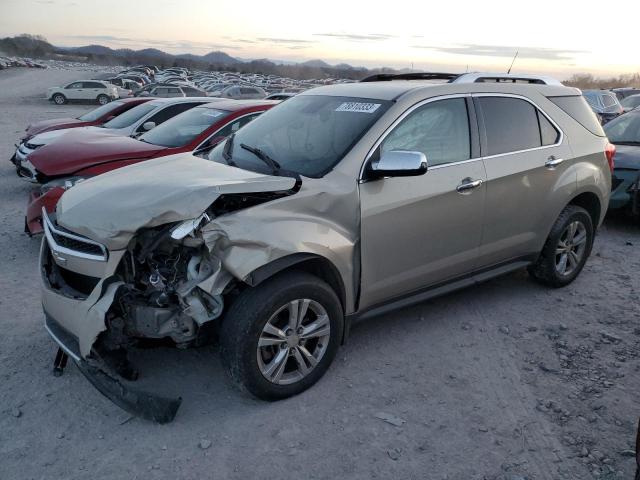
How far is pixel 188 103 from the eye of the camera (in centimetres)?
934

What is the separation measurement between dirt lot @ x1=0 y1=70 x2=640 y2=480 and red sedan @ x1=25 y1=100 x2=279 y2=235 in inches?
55.3

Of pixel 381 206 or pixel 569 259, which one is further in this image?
pixel 569 259

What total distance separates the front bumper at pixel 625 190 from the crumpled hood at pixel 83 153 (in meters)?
5.80

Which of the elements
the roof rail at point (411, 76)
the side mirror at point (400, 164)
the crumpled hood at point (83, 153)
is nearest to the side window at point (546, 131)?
the roof rail at point (411, 76)

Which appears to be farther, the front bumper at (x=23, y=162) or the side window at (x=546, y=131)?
the front bumper at (x=23, y=162)

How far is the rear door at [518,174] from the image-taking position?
169 inches

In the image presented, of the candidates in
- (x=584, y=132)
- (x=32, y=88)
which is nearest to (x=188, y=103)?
(x=584, y=132)

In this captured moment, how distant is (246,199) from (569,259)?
11.3ft

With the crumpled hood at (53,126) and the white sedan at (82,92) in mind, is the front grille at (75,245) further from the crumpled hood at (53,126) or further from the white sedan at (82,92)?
the white sedan at (82,92)

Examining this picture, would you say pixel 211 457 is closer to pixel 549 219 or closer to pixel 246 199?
pixel 246 199

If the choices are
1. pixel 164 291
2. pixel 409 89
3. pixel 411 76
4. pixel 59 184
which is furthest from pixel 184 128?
pixel 164 291

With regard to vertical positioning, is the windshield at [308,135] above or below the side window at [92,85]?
above

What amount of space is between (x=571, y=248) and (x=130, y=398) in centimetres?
411

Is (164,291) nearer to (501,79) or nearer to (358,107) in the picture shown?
(358,107)
